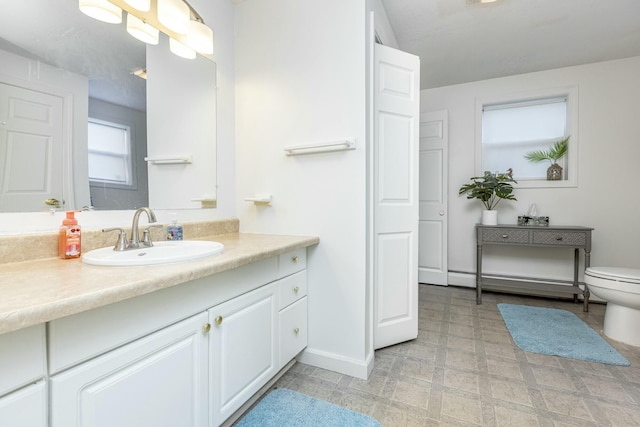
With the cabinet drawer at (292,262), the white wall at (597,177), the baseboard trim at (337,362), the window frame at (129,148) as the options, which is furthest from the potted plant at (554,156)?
the window frame at (129,148)

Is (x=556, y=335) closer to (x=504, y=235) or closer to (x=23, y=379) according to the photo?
(x=504, y=235)

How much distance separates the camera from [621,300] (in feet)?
6.74

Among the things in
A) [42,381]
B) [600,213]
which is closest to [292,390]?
[42,381]

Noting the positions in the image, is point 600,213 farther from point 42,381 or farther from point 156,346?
point 42,381

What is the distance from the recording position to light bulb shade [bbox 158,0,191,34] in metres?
1.44

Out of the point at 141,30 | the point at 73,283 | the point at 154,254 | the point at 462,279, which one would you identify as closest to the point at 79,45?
the point at 141,30

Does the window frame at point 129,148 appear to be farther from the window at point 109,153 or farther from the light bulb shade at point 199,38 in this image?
the light bulb shade at point 199,38

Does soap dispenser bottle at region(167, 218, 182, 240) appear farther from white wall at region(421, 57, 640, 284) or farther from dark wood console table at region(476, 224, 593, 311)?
white wall at region(421, 57, 640, 284)

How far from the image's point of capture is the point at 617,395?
1.52m

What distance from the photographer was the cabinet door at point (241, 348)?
113 centimetres

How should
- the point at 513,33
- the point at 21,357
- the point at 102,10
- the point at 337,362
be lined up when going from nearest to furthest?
the point at 21,357
the point at 102,10
the point at 337,362
the point at 513,33

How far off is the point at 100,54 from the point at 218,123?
67cm

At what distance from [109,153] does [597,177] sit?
400 centimetres

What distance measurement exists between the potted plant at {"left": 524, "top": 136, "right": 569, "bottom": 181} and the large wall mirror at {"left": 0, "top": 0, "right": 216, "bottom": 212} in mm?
3254
